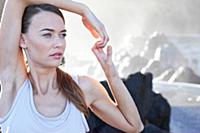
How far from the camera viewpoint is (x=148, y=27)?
21.9 m

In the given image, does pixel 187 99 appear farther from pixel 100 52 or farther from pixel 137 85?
pixel 100 52

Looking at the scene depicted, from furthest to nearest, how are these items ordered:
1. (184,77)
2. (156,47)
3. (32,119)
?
1. (156,47)
2. (184,77)
3. (32,119)

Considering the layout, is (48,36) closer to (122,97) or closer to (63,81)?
(63,81)

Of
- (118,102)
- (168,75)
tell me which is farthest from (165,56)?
(118,102)

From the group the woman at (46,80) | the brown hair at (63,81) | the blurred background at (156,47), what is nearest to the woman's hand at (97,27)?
the woman at (46,80)

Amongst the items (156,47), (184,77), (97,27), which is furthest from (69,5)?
(156,47)

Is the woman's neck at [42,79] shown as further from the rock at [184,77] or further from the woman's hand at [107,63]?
the rock at [184,77]

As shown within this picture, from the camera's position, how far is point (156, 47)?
51.0 feet

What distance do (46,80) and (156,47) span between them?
45.0ft

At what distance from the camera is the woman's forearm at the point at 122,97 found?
1949 millimetres

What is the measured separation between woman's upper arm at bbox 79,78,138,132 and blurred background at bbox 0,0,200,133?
2407 millimetres

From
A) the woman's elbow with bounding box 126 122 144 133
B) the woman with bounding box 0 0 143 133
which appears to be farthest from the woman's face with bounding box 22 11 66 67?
the woman's elbow with bounding box 126 122 144 133

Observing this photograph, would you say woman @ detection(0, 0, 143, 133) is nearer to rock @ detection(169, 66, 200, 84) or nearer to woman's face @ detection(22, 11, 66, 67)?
woman's face @ detection(22, 11, 66, 67)

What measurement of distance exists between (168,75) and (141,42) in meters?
4.06
